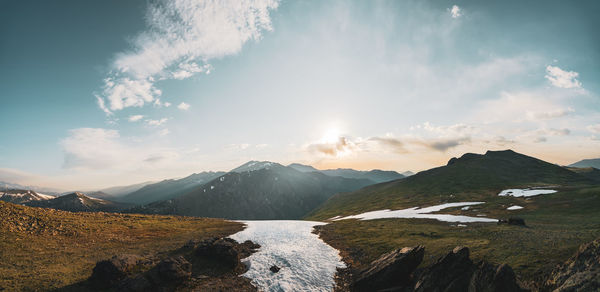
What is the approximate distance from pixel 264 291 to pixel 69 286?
18.4 meters

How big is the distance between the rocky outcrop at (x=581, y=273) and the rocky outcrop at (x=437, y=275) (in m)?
2.72

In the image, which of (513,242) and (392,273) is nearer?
(392,273)

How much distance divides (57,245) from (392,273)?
47691 mm

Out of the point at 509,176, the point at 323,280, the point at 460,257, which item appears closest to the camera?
the point at 460,257

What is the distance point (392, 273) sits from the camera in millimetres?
21672

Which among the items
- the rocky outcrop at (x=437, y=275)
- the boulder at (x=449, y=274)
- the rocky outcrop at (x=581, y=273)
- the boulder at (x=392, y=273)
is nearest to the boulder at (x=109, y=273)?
the rocky outcrop at (x=437, y=275)

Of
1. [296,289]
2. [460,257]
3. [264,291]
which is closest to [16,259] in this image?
[264,291]

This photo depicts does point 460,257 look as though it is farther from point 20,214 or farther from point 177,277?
point 20,214

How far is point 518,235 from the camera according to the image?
1254 inches

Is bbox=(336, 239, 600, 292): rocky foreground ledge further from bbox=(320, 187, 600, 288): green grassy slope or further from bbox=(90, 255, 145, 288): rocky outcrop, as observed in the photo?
bbox=(90, 255, 145, 288): rocky outcrop

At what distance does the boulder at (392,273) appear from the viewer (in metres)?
21.6

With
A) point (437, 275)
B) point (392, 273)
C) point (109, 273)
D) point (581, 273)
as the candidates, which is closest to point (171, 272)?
point (109, 273)

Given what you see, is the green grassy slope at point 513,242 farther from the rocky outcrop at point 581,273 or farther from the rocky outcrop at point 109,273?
Result: the rocky outcrop at point 109,273

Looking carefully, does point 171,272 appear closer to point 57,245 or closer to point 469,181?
point 57,245
